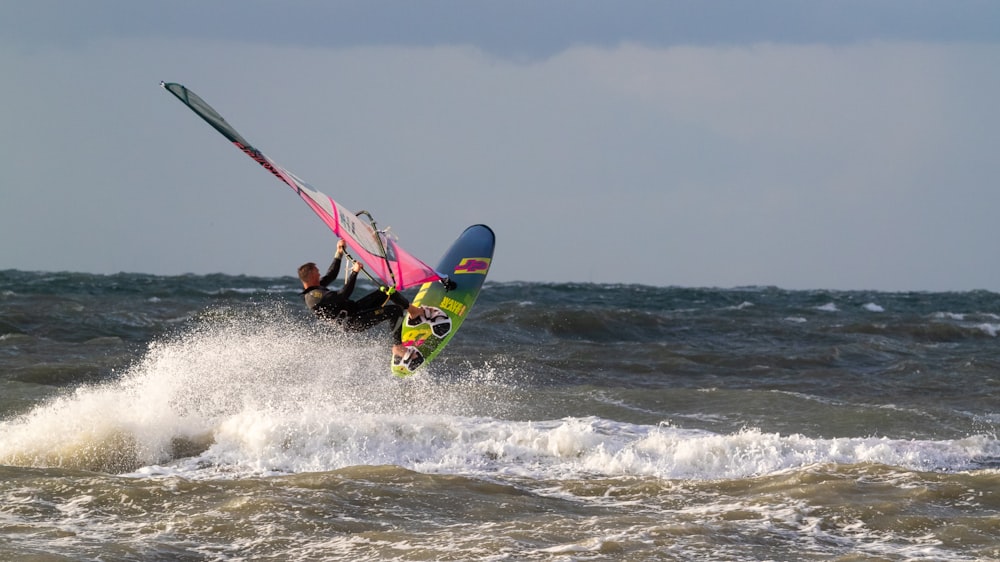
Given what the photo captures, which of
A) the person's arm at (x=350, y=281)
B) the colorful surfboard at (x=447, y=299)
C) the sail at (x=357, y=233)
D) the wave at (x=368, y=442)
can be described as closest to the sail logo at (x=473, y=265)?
the colorful surfboard at (x=447, y=299)

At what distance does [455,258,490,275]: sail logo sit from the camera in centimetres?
1067

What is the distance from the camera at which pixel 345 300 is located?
29.2 ft

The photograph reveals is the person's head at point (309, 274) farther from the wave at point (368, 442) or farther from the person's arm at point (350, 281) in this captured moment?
the wave at point (368, 442)

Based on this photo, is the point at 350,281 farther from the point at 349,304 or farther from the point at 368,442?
the point at 368,442

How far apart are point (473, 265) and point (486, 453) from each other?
209 centimetres

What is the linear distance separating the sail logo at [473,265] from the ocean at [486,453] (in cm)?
161

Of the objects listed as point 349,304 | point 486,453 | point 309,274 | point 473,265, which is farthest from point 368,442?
point 473,265

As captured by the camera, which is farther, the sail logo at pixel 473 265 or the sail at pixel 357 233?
the sail logo at pixel 473 265

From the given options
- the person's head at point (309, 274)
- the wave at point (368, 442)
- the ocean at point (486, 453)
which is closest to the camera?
the ocean at point (486, 453)

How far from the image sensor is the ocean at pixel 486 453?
6.66m

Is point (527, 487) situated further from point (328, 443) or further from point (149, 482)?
point (149, 482)

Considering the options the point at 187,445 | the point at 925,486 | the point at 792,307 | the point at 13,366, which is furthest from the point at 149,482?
the point at 792,307

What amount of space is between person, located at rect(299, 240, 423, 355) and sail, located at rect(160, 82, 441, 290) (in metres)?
0.19

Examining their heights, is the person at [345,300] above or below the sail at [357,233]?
below
